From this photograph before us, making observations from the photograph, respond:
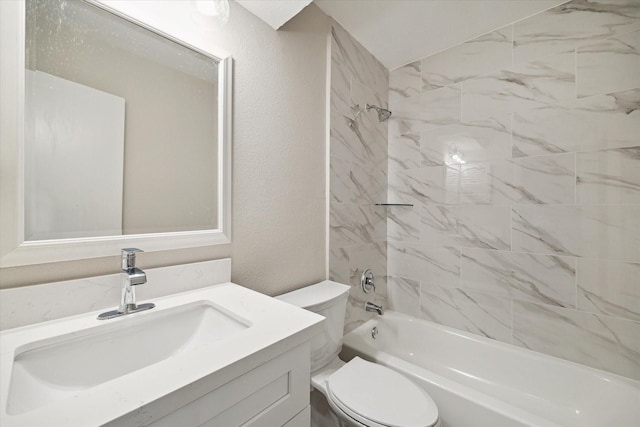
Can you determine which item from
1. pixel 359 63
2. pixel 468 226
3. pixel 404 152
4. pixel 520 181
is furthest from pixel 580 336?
pixel 359 63

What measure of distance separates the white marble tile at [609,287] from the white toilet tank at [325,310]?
1.27 m

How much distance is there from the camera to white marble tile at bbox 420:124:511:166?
162 centimetres

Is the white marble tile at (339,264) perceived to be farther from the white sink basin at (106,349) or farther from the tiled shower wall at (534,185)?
the white sink basin at (106,349)

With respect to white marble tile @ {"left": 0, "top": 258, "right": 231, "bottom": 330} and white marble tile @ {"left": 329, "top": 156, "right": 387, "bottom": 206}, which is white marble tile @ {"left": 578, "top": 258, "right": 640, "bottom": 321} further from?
white marble tile @ {"left": 0, "top": 258, "right": 231, "bottom": 330}

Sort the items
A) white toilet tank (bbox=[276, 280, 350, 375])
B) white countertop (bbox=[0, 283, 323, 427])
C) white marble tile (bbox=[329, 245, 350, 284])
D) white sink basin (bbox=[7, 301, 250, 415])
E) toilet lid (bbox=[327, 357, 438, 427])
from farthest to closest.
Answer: white marble tile (bbox=[329, 245, 350, 284]) < white toilet tank (bbox=[276, 280, 350, 375]) < toilet lid (bbox=[327, 357, 438, 427]) < white sink basin (bbox=[7, 301, 250, 415]) < white countertop (bbox=[0, 283, 323, 427])

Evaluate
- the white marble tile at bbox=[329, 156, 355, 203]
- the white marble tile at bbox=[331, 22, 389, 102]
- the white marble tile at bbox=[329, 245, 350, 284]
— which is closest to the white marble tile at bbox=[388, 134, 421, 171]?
the white marble tile at bbox=[331, 22, 389, 102]

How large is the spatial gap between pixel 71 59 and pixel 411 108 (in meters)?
1.94

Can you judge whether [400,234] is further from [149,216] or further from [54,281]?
[54,281]

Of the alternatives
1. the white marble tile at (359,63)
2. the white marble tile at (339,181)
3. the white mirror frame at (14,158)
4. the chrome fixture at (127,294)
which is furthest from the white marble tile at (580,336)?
the white mirror frame at (14,158)

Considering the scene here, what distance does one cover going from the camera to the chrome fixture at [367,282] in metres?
1.78

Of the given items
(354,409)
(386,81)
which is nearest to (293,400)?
(354,409)

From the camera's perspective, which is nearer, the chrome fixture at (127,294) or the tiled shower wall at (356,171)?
the chrome fixture at (127,294)

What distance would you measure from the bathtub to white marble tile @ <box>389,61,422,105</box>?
172 cm

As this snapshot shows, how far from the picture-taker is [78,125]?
76 centimetres
